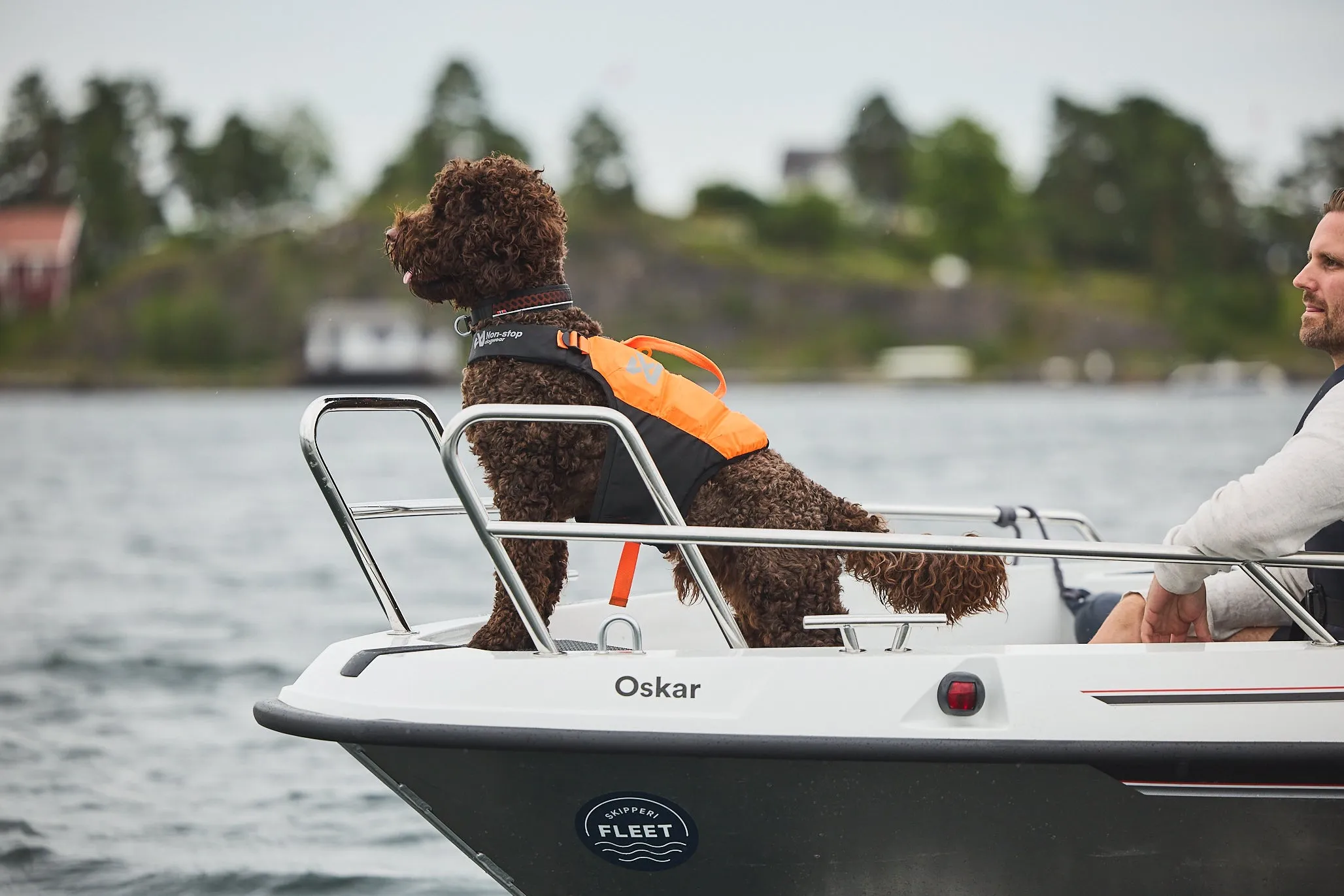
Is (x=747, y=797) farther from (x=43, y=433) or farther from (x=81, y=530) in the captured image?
(x=43, y=433)

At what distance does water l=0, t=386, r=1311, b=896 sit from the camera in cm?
568

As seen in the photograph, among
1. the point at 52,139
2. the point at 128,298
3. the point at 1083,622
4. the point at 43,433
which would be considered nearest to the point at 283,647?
Result: the point at 1083,622

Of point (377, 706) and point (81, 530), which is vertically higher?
point (377, 706)

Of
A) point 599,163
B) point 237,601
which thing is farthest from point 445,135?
point 237,601

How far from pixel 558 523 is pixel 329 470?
0.72m

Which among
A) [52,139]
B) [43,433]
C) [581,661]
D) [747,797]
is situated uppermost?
[52,139]

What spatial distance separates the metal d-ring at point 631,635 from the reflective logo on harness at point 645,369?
551 mm

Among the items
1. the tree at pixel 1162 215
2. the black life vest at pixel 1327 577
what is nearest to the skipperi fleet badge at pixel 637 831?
the black life vest at pixel 1327 577

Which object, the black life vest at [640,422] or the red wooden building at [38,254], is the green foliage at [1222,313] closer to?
the red wooden building at [38,254]

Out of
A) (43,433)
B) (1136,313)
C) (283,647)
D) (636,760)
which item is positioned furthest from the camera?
(1136,313)

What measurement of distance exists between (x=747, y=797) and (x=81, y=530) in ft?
53.6

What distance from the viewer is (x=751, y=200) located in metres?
86.1

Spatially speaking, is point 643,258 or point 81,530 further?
point 643,258

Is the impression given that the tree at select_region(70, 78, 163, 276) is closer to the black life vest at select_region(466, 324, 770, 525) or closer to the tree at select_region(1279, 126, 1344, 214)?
the tree at select_region(1279, 126, 1344, 214)
